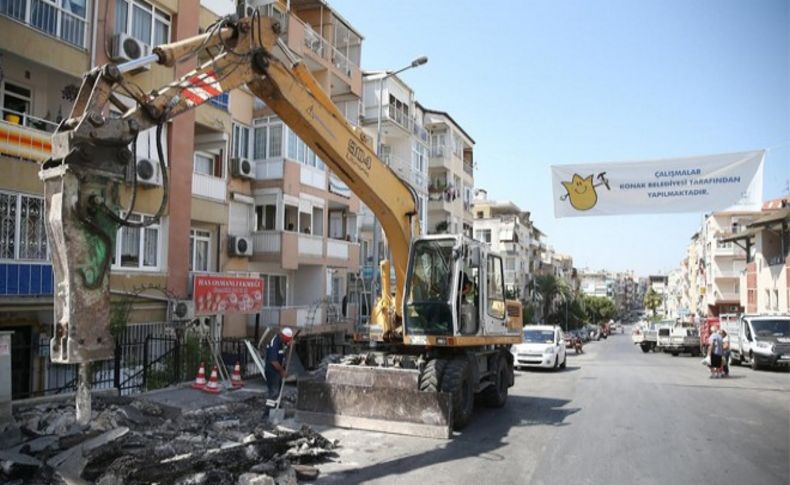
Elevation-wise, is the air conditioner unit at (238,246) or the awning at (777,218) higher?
the awning at (777,218)

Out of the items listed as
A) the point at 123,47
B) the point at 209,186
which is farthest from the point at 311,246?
the point at 123,47

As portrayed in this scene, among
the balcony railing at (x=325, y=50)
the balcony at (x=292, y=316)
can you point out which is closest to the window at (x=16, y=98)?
the balcony at (x=292, y=316)

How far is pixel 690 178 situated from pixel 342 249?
1652 centimetres

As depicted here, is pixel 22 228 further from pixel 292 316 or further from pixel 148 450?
pixel 292 316

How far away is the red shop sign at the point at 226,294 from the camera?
16609 millimetres

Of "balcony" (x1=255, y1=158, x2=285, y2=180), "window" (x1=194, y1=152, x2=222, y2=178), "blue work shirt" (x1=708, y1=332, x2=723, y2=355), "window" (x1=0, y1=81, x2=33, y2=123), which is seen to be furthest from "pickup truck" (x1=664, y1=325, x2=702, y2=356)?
"window" (x1=0, y1=81, x2=33, y2=123)

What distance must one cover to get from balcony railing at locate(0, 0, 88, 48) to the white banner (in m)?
12.4

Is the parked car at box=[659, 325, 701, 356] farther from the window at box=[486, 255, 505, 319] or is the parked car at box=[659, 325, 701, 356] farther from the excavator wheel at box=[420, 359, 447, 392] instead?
the excavator wheel at box=[420, 359, 447, 392]

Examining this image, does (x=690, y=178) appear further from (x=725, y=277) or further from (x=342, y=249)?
(x=725, y=277)

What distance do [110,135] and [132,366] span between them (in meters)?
10.4

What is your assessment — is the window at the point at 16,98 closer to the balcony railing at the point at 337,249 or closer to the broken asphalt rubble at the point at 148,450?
the broken asphalt rubble at the point at 148,450

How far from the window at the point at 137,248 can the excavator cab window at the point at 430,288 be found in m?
8.71

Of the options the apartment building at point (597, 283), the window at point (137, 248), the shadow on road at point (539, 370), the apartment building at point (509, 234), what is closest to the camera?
the window at point (137, 248)

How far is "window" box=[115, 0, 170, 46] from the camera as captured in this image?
631 inches
